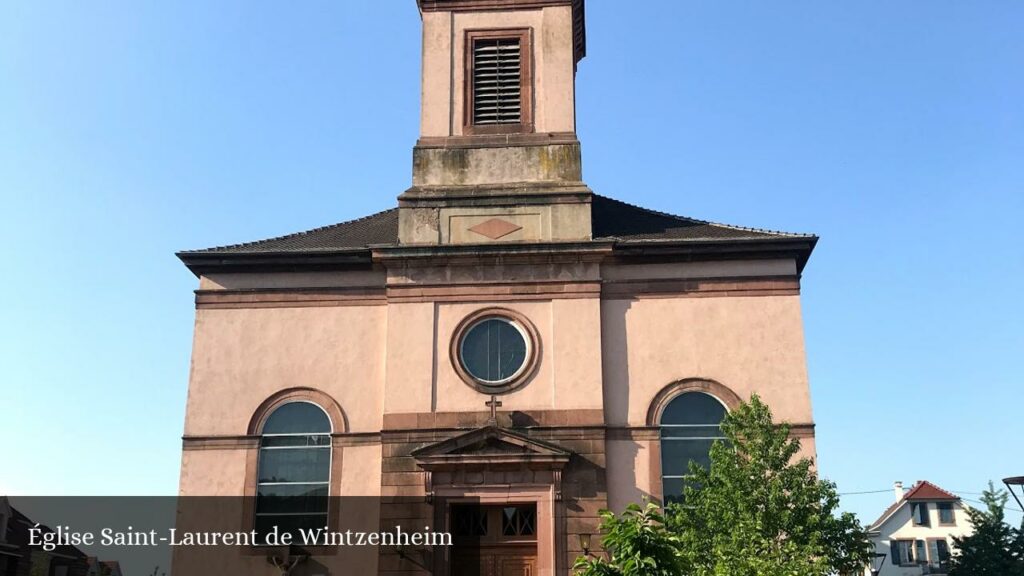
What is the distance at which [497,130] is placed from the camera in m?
22.5

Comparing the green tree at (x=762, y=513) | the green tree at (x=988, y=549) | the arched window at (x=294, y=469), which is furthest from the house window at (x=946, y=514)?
the arched window at (x=294, y=469)

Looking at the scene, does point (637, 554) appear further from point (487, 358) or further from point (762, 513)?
point (487, 358)

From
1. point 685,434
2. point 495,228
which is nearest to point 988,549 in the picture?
point 685,434

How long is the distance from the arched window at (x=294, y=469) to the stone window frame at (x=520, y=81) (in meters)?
7.59

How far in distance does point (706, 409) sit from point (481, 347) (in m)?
4.95

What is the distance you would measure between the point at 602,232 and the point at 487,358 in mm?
4022

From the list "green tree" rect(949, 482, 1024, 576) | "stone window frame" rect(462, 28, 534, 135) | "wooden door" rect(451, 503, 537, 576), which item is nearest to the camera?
"wooden door" rect(451, 503, 537, 576)

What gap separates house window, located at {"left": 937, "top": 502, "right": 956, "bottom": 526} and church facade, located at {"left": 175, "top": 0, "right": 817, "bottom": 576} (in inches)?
1460

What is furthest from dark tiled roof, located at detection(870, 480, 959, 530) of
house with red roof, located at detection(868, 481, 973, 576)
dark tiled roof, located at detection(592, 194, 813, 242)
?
dark tiled roof, located at detection(592, 194, 813, 242)

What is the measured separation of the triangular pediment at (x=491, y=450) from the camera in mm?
19031

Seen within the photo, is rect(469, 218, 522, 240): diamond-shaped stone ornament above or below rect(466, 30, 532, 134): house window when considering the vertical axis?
below

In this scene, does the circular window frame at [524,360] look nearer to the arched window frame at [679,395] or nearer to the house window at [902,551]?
the arched window frame at [679,395]

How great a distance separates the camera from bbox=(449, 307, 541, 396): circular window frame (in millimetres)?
20219

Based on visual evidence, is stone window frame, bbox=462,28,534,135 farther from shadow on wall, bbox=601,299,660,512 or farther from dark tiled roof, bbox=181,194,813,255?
shadow on wall, bbox=601,299,660,512
